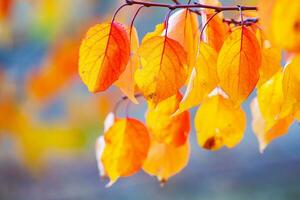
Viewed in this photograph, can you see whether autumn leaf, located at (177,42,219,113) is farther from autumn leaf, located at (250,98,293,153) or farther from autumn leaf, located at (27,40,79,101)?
autumn leaf, located at (27,40,79,101)

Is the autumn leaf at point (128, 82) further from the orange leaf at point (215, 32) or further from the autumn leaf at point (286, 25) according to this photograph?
the autumn leaf at point (286, 25)

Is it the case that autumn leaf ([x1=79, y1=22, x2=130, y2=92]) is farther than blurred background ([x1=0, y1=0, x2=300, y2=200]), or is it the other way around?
blurred background ([x1=0, y1=0, x2=300, y2=200])

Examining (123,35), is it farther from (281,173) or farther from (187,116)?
(281,173)

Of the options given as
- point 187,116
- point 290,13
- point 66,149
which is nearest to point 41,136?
point 66,149

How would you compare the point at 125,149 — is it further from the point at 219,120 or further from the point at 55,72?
the point at 55,72

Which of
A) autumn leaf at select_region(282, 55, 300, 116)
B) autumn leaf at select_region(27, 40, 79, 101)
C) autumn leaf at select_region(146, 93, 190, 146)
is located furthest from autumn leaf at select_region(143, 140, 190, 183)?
autumn leaf at select_region(27, 40, 79, 101)

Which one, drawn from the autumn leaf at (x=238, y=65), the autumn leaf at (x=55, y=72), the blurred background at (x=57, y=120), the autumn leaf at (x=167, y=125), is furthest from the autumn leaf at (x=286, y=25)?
the autumn leaf at (x=55, y=72)
